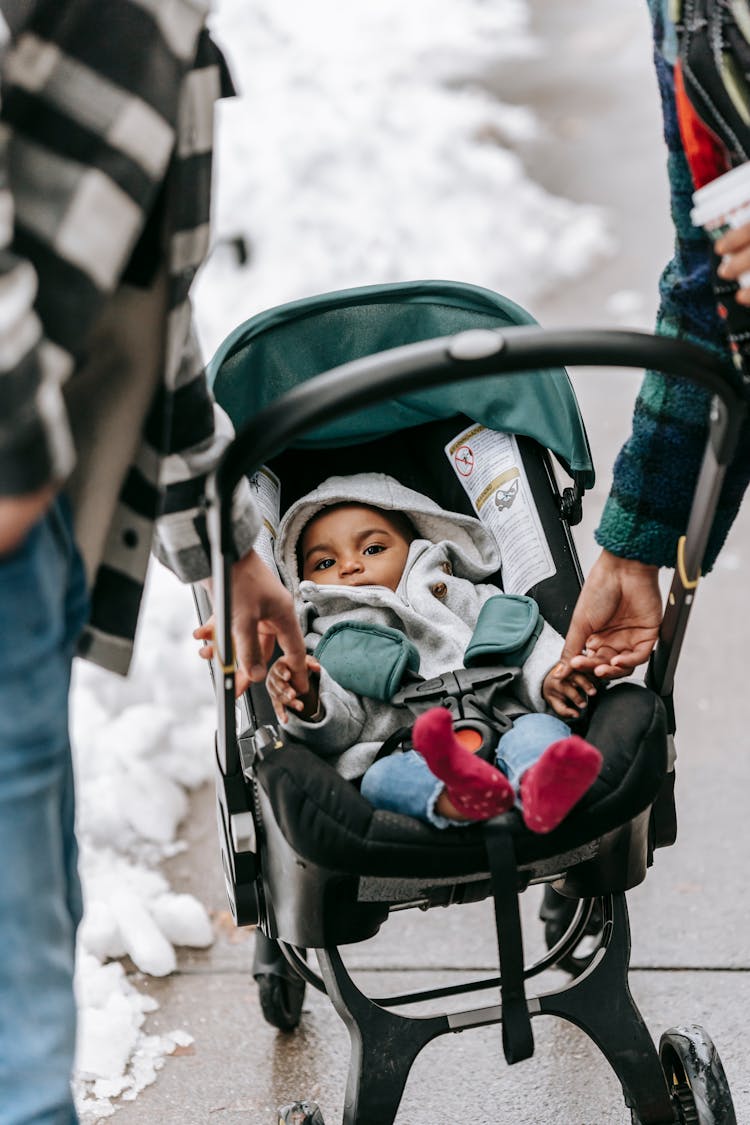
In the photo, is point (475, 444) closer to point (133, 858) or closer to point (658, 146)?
point (133, 858)

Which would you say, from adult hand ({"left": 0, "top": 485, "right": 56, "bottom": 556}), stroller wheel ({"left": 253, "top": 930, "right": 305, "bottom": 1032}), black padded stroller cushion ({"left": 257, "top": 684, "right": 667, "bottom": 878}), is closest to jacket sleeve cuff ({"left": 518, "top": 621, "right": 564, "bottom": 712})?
black padded stroller cushion ({"left": 257, "top": 684, "right": 667, "bottom": 878})

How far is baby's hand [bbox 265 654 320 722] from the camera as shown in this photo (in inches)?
78.0

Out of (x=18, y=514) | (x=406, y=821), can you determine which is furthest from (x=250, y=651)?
(x=18, y=514)

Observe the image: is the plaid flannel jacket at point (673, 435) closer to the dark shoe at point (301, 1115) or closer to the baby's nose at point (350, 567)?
the baby's nose at point (350, 567)

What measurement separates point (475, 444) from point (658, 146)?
5056 mm

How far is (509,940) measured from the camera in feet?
5.72

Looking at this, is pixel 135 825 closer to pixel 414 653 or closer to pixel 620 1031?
pixel 414 653

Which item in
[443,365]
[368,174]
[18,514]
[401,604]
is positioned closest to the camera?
[18,514]

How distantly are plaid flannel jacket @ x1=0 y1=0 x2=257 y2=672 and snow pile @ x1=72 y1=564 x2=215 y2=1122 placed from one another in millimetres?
1443

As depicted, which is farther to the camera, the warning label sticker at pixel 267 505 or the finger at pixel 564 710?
the warning label sticker at pixel 267 505

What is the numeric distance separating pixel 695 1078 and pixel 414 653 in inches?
30.2

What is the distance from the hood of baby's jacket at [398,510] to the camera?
2537 mm

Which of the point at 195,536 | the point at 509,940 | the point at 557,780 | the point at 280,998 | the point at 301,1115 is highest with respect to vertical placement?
the point at 195,536

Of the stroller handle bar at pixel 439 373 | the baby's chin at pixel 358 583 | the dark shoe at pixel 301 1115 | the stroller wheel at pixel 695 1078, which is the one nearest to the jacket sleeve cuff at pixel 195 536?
the stroller handle bar at pixel 439 373
